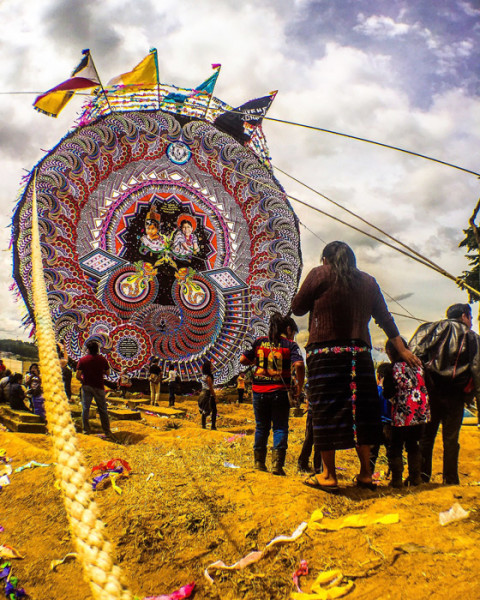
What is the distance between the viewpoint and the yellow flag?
7.90 metres

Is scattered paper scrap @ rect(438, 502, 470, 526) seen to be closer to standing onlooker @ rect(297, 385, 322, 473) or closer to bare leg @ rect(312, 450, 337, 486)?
bare leg @ rect(312, 450, 337, 486)

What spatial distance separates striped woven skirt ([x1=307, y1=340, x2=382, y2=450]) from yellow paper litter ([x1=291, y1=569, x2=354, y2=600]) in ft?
3.07

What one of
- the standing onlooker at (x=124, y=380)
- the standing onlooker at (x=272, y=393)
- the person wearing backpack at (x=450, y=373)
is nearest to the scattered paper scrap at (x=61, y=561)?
the standing onlooker at (x=272, y=393)

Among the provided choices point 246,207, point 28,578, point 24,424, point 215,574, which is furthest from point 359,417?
point 246,207

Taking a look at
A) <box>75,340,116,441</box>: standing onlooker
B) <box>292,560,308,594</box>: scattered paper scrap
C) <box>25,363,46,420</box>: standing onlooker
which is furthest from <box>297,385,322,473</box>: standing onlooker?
<box>25,363,46,420</box>: standing onlooker

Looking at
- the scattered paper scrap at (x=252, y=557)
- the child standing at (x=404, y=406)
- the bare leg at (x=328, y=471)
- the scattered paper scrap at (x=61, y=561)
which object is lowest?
the scattered paper scrap at (x=61, y=561)

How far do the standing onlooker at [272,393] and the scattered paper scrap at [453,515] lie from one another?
5.51 feet

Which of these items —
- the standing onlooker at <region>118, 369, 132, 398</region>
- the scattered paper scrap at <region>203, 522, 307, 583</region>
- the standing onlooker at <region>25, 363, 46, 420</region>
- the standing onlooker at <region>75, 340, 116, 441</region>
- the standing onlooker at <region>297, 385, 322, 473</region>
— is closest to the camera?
the scattered paper scrap at <region>203, 522, 307, 583</region>

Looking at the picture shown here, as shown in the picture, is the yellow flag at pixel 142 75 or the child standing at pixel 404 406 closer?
the child standing at pixel 404 406

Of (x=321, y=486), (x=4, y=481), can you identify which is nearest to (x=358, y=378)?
(x=321, y=486)

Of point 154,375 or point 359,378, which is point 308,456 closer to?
point 359,378

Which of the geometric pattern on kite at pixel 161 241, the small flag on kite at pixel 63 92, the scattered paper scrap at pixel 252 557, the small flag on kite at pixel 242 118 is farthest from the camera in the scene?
the small flag on kite at pixel 242 118

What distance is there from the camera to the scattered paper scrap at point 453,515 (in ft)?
5.94

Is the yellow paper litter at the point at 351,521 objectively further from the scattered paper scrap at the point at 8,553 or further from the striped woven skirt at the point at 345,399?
the scattered paper scrap at the point at 8,553
